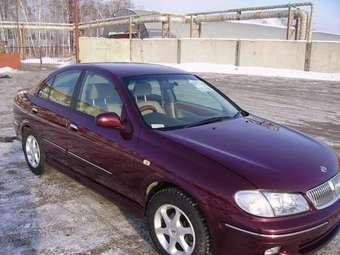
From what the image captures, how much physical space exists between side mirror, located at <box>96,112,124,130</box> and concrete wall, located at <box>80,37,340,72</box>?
2117 centimetres

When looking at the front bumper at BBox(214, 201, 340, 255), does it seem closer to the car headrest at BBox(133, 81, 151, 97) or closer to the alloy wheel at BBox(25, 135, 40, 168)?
the car headrest at BBox(133, 81, 151, 97)

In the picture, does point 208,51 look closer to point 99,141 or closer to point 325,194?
point 99,141

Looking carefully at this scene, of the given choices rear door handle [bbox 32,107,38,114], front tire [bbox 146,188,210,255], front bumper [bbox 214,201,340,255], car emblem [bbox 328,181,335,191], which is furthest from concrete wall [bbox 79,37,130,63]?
front bumper [bbox 214,201,340,255]

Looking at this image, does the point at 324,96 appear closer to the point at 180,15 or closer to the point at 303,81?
the point at 303,81

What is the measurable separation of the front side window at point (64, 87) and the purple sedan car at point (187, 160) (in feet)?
0.06

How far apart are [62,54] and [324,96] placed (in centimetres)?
3230

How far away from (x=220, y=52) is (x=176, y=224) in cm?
2432

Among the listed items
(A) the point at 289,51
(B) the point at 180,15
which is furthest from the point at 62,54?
(A) the point at 289,51

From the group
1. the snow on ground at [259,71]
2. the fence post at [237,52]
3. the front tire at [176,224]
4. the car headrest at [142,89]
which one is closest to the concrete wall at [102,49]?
the snow on ground at [259,71]

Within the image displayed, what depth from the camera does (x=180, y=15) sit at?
33.4 m

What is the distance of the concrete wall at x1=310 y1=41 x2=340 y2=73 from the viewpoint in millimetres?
22203

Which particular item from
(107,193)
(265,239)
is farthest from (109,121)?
(265,239)

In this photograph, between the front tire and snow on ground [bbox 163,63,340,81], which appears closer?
the front tire

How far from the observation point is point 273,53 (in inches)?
951
